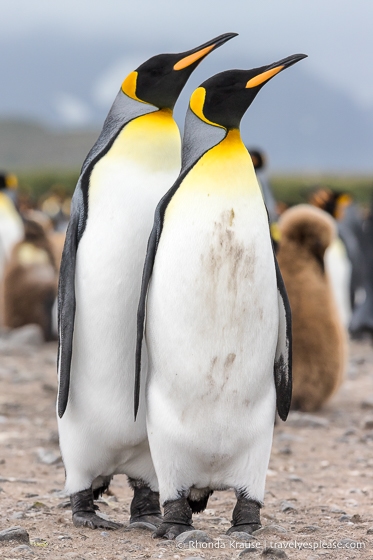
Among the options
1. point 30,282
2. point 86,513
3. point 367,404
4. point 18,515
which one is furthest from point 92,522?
point 30,282

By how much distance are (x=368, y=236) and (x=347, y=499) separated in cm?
759

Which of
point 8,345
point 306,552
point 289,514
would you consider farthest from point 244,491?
point 8,345

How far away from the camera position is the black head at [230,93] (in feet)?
11.0

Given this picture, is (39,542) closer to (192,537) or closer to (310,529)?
(192,537)

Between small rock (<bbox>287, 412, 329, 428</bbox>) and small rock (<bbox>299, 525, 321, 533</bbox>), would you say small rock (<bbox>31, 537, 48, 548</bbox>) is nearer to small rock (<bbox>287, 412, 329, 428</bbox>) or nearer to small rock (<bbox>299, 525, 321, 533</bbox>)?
small rock (<bbox>299, 525, 321, 533</bbox>)

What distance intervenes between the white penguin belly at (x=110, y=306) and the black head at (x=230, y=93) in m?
0.33

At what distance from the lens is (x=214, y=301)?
326 centimetres

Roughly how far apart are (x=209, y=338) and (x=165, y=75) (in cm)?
114

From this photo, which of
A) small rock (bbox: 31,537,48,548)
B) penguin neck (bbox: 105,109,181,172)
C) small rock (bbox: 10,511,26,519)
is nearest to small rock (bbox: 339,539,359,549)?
small rock (bbox: 31,537,48,548)

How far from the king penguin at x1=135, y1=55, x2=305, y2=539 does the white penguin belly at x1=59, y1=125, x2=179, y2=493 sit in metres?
0.14

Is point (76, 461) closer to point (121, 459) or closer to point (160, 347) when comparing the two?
point (121, 459)

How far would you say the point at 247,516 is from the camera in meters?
3.35

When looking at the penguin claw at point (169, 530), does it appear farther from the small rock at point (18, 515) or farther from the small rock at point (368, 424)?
the small rock at point (368, 424)

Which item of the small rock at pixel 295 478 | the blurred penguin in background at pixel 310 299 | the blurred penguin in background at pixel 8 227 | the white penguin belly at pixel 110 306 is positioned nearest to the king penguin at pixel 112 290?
the white penguin belly at pixel 110 306
